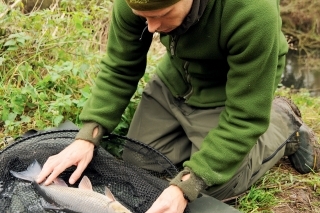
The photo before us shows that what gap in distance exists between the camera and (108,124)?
7.34 feet

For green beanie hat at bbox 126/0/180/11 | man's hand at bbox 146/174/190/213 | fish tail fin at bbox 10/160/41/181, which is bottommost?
man's hand at bbox 146/174/190/213

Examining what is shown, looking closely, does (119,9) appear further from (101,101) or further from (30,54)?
(30,54)

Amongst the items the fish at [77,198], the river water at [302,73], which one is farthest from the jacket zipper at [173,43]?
the river water at [302,73]

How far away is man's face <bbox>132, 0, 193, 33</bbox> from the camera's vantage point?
1682 millimetres

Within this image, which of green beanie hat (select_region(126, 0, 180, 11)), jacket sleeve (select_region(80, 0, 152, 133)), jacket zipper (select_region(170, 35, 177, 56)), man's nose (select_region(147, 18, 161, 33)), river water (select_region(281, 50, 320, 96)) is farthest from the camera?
river water (select_region(281, 50, 320, 96))

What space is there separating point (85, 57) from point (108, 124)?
1.14 m

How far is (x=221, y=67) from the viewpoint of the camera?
221cm

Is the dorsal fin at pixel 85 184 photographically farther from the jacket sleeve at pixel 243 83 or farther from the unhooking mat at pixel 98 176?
the jacket sleeve at pixel 243 83

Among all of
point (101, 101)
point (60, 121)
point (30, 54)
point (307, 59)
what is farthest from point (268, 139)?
point (307, 59)

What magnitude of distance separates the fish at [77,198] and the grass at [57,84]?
682mm

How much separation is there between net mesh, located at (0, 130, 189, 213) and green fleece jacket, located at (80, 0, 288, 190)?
169 mm

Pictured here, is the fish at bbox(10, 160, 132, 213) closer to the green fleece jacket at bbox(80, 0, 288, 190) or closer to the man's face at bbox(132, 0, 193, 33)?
the green fleece jacket at bbox(80, 0, 288, 190)

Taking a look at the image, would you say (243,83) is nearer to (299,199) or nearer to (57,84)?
(299,199)

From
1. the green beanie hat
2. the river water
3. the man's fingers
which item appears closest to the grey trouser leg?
the man's fingers
